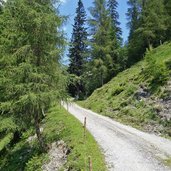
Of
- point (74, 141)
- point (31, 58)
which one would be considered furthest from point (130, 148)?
point (31, 58)

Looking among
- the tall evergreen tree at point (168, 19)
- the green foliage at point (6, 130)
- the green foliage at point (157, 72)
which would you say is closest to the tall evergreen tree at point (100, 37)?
the tall evergreen tree at point (168, 19)

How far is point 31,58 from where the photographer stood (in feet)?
63.6

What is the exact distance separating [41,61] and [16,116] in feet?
13.1

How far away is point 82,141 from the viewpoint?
19.8 metres

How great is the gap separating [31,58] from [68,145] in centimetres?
592

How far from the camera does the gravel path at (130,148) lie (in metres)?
15.8

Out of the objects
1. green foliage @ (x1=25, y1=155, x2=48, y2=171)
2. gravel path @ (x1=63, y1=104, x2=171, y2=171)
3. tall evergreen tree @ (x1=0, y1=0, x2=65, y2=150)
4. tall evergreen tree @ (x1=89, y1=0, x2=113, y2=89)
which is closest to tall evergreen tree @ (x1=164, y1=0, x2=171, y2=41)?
tall evergreen tree @ (x1=89, y1=0, x2=113, y2=89)

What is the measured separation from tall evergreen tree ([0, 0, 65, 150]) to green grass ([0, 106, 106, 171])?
1.58 metres

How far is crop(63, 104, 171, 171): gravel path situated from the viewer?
15.8 m

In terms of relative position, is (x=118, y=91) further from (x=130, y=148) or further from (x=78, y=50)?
(x=78, y=50)

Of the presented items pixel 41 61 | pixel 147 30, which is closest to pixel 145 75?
pixel 41 61

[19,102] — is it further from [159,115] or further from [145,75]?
[145,75]

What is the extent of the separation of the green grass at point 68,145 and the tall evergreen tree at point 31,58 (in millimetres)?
1581

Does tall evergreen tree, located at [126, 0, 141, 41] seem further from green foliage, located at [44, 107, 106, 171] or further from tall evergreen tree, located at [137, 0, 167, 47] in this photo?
green foliage, located at [44, 107, 106, 171]
